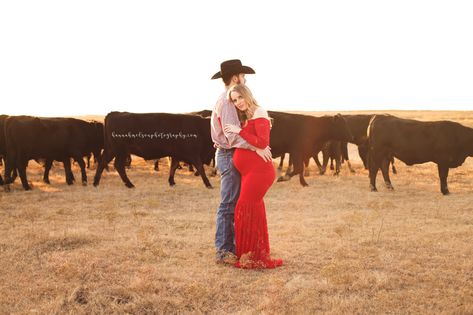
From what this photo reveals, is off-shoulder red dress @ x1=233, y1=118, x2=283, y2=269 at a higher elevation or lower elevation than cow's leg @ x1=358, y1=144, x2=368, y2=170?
higher

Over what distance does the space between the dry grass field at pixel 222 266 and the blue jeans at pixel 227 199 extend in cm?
27

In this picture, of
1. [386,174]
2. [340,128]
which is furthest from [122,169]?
[386,174]

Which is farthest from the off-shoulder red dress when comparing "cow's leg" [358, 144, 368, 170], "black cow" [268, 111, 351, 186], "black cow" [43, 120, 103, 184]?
"cow's leg" [358, 144, 368, 170]

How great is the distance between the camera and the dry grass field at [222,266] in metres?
4.96

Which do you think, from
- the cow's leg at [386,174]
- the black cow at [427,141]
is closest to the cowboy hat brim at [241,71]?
the black cow at [427,141]

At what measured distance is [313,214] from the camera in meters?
9.91

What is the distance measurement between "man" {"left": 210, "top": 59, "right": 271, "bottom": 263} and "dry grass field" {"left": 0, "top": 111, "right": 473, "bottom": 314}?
0.28 m

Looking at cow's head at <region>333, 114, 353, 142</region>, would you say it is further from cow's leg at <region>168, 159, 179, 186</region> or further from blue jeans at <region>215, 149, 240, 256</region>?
blue jeans at <region>215, 149, 240, 256</region>

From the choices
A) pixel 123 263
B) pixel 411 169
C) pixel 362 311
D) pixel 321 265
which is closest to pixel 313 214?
pixel 321 265

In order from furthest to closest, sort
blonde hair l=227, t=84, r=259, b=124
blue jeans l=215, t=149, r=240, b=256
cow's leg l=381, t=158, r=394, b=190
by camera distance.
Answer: cow's leg l=381, t=158, r=394, b=190
blue jeans l=215, t=149, r=240, b=256
blonde hair l=227, t=84, r=259, b=124

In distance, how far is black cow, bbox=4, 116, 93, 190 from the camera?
1373cm

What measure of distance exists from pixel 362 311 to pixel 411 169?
13.8 meters

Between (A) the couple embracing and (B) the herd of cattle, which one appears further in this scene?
(B) the herd of cattle

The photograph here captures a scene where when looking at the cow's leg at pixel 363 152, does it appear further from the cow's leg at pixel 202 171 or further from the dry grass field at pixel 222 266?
the cow's leg at pixel 202 171
